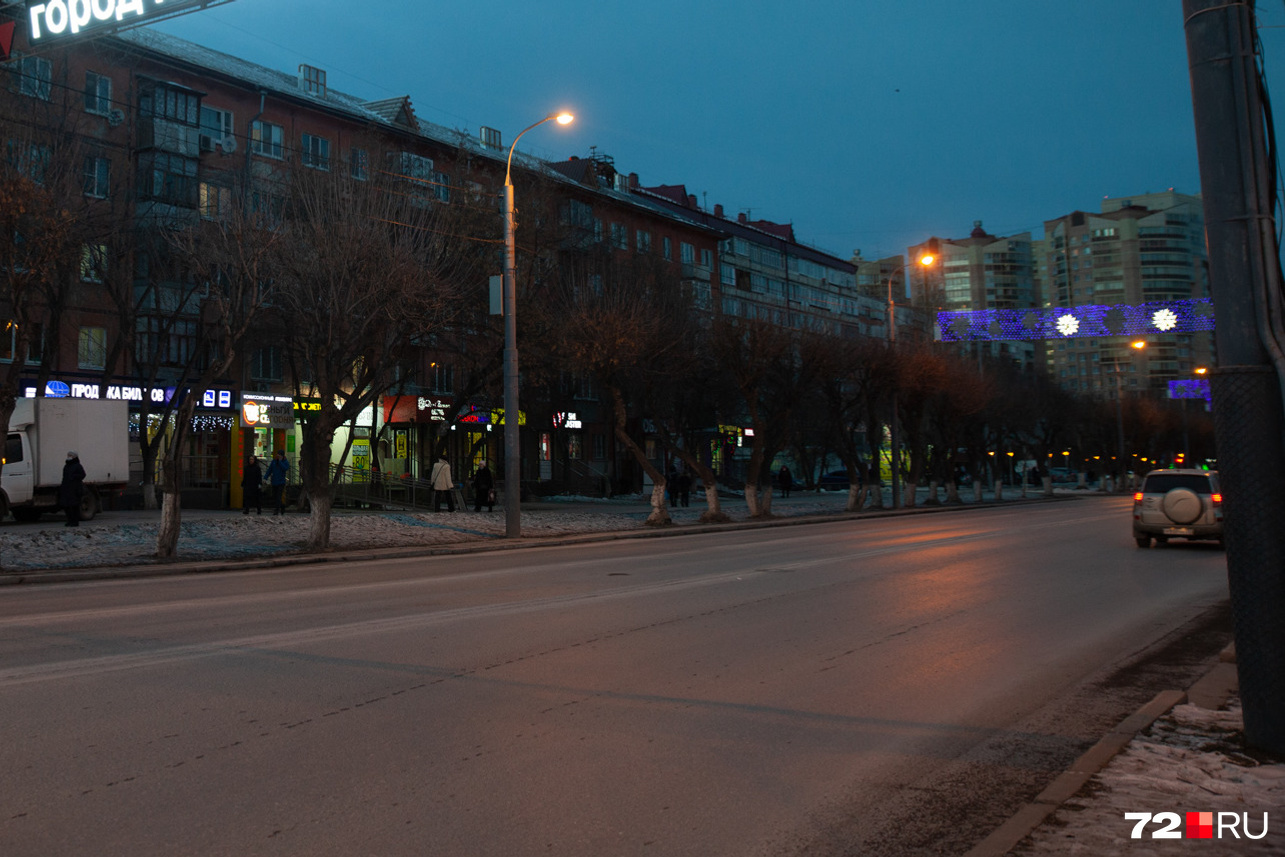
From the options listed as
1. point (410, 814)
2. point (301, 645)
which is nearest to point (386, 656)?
point (301, 645)

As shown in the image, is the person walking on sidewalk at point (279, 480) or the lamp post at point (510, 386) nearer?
the lamp post at point (510, 386)

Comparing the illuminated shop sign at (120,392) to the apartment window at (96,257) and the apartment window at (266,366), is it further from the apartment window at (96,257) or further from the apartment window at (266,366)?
the apartment window at (96,257)

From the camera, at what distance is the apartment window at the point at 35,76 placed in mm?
26763

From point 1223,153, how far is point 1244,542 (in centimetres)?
205

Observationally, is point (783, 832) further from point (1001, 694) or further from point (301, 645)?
point (301, 645)

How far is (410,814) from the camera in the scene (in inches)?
175

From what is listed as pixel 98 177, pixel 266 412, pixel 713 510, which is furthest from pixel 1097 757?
pixel 98 177

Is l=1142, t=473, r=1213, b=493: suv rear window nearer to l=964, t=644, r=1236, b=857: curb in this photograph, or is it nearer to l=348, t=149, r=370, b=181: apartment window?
l=964, t=644, r=1236, b=857: curb

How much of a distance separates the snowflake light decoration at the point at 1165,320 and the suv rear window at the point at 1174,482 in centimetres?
601

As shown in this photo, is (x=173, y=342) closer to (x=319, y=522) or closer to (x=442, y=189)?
(x=442, y=189)

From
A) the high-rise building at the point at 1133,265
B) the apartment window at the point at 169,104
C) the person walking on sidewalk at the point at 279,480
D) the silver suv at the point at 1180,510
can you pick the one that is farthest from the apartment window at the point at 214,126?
the high-rise building at the point at 1133,265

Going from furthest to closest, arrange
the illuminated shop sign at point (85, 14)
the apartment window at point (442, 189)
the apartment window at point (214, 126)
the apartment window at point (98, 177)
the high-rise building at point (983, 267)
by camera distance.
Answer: the high-rise building at point (983, 267), the apartment window at point (214, 126), the apartment window at point (442, 189), the apartment window at point (98, 177), the illuminated shop sign at point (85, 14)

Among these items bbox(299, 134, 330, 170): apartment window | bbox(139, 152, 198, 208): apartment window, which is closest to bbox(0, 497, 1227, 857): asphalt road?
bbox(139, 152, 198, 208): apartment window

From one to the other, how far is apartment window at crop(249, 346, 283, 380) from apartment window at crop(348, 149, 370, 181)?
13.2 metres
